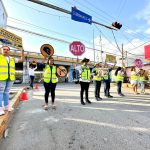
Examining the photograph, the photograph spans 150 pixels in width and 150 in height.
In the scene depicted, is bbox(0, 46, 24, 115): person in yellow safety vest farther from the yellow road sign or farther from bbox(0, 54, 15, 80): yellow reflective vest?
the yellow road sign

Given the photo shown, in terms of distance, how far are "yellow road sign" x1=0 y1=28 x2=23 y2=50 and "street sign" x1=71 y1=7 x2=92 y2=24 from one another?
118 inches

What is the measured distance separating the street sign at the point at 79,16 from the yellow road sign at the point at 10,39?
2.99 m

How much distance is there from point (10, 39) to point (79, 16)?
148 inches

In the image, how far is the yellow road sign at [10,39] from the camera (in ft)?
29.0

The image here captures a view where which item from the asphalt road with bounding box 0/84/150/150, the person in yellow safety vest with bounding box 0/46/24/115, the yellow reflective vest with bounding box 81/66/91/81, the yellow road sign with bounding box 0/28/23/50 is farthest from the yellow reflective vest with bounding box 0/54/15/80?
the yellow road sign with bounding box 0/28/23/50

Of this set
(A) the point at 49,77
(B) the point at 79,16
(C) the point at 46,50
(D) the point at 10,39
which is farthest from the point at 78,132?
(B) the point at 79,16

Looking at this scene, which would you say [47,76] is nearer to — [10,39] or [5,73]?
[5,73]

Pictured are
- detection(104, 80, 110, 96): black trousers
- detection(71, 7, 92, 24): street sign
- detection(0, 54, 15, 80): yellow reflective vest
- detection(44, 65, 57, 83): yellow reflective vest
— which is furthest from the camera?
detection(104, 80, 110, 96): black trousers

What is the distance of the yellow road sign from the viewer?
29.0 feet

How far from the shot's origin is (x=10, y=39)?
8953 millimetres

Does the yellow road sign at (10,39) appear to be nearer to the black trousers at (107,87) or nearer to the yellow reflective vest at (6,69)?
the yellow reflective vest at (6,69)

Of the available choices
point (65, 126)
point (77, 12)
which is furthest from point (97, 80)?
point (65, 126)

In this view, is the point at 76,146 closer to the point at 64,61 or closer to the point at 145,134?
the point at 145,134

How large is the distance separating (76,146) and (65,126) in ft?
3.75
